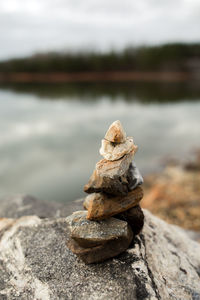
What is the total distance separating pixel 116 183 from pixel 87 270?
160 cm

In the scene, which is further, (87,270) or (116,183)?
(87,270)

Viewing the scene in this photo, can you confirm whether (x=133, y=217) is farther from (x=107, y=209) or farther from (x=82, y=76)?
(x=82, y=76)

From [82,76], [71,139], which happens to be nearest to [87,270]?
[71,139]

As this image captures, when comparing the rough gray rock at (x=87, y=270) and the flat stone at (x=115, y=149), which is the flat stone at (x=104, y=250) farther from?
the flat stone at (x=115, y=149)

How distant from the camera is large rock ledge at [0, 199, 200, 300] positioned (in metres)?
4.33

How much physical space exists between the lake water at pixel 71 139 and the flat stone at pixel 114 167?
370 inches

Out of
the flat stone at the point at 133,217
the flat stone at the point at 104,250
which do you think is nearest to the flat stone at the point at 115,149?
the flat stone at the point at 133,217

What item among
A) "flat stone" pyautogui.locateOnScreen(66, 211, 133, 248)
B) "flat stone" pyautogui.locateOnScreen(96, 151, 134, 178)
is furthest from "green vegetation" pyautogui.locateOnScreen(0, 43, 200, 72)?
"flat stone" pyautogui.locateOnScreen(66, 211, 133, 248)

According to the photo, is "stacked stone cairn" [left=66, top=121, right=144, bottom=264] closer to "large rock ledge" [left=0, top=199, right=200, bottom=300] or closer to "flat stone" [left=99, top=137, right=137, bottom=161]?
"flat stone" [left=99, top=137, right=137, bottom=161]

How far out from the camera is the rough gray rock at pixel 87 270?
4.33 m

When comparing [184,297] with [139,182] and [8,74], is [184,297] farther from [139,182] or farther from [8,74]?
[8,74]

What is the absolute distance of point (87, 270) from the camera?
469 centimetres

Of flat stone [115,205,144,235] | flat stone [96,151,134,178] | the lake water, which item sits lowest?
the lake water

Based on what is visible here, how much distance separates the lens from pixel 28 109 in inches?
1630
